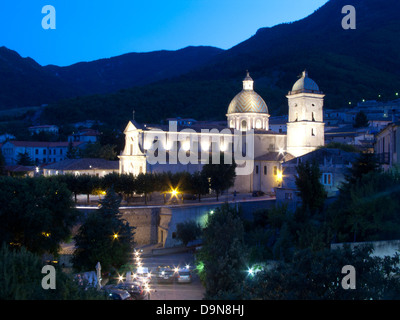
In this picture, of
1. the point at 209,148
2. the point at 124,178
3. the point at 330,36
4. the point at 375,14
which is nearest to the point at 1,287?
the point at 124,178

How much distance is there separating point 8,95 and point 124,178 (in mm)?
114568

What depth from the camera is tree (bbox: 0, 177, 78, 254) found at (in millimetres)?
24109

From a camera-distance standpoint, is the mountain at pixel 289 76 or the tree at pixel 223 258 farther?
the mountain at pixel 289 76

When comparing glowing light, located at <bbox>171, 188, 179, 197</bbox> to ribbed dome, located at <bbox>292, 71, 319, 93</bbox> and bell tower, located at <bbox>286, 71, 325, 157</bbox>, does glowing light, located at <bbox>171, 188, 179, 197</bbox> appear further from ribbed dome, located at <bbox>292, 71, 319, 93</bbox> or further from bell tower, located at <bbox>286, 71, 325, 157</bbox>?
ribbed dome, located at <bbox>292, 71, 319, 93</bbox>

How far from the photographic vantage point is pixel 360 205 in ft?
75.3

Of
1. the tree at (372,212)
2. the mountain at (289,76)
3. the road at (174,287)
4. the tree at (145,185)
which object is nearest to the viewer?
the road at (174,287)

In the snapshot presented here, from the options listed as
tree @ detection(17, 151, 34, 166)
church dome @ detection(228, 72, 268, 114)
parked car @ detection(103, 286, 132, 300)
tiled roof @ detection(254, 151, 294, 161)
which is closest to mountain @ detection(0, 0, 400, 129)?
tree @ detection(17, 151, 34, 166)

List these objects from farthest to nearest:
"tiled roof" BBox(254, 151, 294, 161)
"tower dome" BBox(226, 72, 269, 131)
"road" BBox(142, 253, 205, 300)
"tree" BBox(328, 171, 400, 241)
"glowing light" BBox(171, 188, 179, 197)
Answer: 1. "tower dome" BBox(226, 72, 269, 131)
2. "tiled roof" BBox(254, 151, 294, 161)
3. "glowing light" BBox(171, 188, 179, 197)
4. "tree" BBox(328, 171, 400, 241)
5. "road" BBox(142, 253, 205, 300)

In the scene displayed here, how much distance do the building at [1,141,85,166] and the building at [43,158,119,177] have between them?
21041 mm

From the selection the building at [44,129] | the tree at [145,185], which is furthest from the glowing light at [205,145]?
the building at [44,129]

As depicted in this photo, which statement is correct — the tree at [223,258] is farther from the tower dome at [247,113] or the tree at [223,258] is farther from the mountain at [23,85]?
the mountain at [23,85]

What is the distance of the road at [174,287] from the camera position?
20.5 meters

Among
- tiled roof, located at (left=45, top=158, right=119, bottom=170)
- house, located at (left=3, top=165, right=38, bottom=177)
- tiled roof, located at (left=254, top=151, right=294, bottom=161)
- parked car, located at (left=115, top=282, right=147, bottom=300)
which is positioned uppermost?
tiled roof, located at (left=254, top=151, right=294, bottom=161)

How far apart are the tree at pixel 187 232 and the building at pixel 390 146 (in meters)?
13.5
